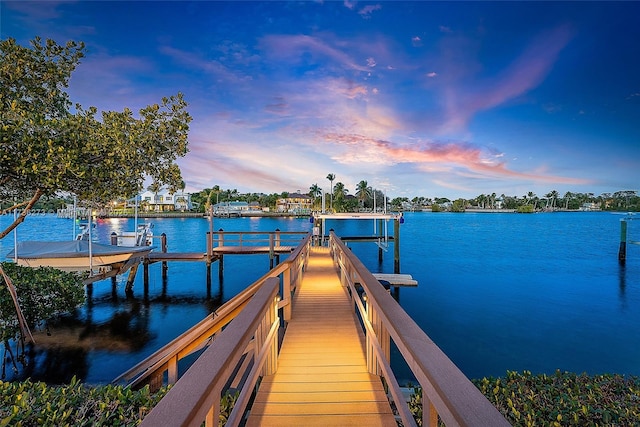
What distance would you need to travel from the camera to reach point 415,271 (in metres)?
22.0

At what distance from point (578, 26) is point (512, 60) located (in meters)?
4.53

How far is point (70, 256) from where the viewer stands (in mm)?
9938

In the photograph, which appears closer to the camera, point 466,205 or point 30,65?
point 30,65

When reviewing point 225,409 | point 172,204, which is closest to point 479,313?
point 225,409

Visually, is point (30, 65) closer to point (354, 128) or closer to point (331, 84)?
point (331, 84)

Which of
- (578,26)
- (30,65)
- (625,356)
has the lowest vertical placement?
(625,356)

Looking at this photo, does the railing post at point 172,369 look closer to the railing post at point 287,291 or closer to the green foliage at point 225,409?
the green foliage at point 225,409

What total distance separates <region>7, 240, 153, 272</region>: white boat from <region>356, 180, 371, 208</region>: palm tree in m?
92.7

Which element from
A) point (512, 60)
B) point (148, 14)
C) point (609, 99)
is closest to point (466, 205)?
point (609, 99)

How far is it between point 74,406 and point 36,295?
20.1ft

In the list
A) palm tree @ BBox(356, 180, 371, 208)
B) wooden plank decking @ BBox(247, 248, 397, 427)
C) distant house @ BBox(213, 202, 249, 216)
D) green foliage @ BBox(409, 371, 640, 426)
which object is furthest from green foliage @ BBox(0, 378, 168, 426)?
distant house @ BBox(213, 202, 249, 216)

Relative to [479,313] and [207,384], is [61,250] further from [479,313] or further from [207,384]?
[479,313]

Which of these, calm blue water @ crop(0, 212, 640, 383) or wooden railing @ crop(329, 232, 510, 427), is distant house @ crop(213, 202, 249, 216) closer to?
calm blue water @ crop(0, 212, 640, 383)

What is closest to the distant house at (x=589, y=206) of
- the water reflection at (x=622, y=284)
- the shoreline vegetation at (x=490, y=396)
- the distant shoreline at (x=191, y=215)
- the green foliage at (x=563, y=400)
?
the distant shoreline at (x=191, y=215)
